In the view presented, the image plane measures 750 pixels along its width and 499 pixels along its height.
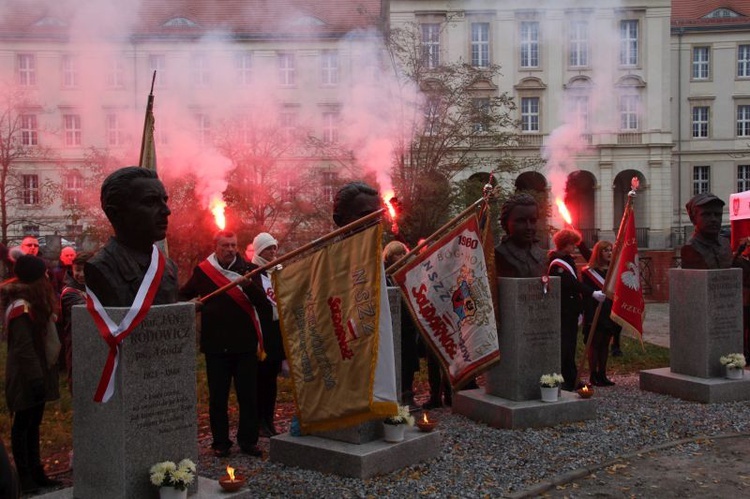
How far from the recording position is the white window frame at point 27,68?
1573cm

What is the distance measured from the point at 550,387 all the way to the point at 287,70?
16244mm

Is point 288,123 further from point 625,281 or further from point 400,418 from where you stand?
point 400,418

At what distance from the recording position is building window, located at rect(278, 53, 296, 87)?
2145 centimetres

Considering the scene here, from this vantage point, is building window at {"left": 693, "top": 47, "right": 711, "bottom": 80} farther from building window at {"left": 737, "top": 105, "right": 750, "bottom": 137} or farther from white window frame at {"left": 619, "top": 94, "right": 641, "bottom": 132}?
white window frame at {"left": 619, "top": 94, "right": 641, "bottom": 132}

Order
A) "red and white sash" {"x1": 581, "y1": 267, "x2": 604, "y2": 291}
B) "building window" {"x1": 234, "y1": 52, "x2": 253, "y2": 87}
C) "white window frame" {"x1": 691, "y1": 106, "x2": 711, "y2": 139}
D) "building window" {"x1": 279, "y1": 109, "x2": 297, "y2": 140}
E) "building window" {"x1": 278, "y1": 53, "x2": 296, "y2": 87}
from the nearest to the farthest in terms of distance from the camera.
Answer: "red and white sash" {"x1": 581, "y1": 267, "x2": 604, "y2": 291}
"building window" {"x1": 279, "y1": 109, "x2": 297, "y2": 140}
"building window" {"x1": 234, "y1": 52, "x2": 253, "y2": 87}
"building window" {"x1": 278, "y1": 53, "x2": 296, "y2": 87}
"white window frame" {"x1": 691, "y1": 106, "x2": 711, "y2": 139}

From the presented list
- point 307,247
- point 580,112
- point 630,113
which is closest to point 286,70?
point 580,112

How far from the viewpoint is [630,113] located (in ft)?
121

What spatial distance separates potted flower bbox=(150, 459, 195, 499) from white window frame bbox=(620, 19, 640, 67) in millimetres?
29051

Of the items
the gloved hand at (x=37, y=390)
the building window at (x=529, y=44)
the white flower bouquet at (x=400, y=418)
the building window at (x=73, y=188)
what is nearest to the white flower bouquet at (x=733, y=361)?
the white flower bouquet at (x=400, y=418)

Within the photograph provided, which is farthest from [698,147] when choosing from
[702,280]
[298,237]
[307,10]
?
[702,280]

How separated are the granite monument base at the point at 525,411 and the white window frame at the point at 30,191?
15.6 metres

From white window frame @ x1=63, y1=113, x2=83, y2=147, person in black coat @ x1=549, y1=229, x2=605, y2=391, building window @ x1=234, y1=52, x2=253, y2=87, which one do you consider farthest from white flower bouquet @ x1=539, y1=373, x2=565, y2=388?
building window @ x1=234, y1=52, x2=253, y2=87

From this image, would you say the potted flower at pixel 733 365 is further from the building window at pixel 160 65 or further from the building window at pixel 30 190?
the building window at pixel 30 190

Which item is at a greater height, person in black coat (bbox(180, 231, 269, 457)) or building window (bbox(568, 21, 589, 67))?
building window (bbox(568, 21, 589, 67))
